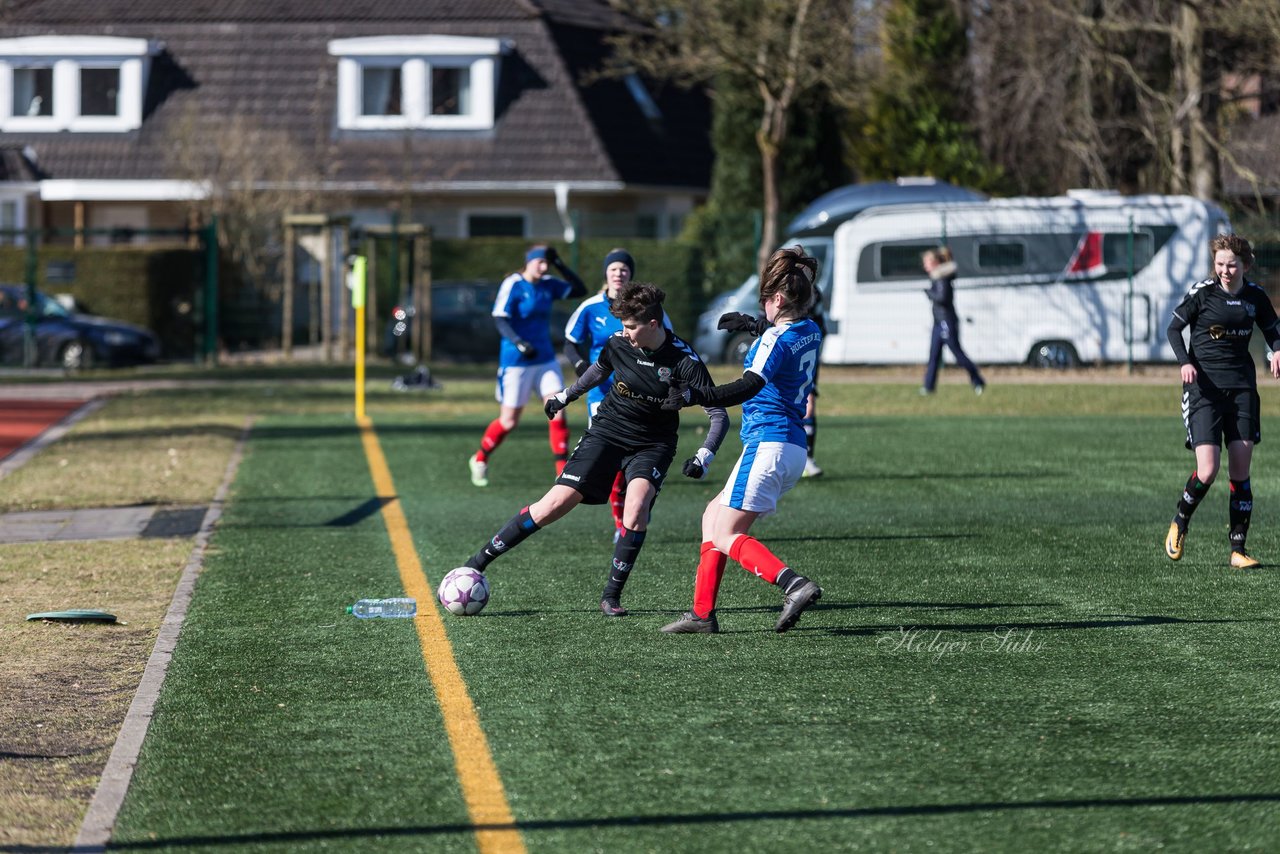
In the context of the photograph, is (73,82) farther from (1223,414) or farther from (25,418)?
(1223,414)

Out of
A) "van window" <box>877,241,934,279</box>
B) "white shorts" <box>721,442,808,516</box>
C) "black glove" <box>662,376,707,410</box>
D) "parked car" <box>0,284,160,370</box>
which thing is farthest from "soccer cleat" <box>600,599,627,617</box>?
"parked car" <box>0,284,160,370</box>

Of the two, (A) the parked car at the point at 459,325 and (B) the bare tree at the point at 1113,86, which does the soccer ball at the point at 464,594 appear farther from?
(A) the parked car at the point at 459,325

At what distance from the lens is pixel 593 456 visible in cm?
872

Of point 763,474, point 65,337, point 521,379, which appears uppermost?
point 763,474

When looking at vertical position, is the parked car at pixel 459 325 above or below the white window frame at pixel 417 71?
below

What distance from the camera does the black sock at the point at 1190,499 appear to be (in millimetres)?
10359

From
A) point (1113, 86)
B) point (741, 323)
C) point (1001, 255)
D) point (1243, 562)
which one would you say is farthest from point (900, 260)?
point (741, 323)

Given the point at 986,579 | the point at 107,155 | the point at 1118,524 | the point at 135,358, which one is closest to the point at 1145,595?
the point at 986,579

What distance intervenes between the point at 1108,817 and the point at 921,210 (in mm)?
24183

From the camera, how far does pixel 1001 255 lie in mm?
28984

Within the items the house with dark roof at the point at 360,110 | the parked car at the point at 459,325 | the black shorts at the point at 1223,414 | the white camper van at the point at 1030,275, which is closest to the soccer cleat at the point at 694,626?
the black shorts at the point at 1223,414

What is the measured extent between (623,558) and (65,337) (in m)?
23.3

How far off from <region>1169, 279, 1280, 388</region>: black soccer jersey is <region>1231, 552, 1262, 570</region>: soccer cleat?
977 mm

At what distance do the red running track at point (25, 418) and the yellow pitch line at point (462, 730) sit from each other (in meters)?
9.43
